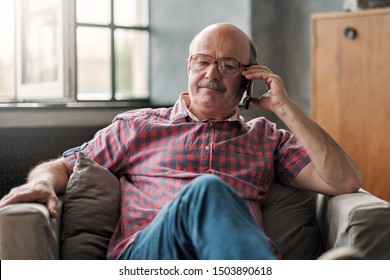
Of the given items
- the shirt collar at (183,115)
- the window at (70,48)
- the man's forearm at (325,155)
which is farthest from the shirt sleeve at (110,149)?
the window at (70,48)

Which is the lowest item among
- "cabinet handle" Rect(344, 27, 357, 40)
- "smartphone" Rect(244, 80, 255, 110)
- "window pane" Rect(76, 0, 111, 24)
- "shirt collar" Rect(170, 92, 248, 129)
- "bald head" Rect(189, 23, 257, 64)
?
"shirt collar" Rect(170, 92, 248, 129)

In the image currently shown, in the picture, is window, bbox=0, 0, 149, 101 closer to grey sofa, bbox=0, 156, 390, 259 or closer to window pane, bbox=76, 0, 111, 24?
window pane, bbox=76, 0, 111, 24

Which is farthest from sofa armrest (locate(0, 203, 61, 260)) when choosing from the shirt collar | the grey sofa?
the shirt collar

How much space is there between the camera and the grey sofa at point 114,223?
1487mm

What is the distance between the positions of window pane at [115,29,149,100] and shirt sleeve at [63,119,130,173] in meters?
1.81

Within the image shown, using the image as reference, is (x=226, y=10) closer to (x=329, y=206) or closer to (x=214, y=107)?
(x=214, y=107)

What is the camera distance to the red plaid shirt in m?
1.82

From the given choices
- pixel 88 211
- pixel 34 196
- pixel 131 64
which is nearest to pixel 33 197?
pixel 34 196

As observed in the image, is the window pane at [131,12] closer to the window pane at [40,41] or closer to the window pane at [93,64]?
the window pane at [93,64]

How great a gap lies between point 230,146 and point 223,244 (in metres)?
0.64

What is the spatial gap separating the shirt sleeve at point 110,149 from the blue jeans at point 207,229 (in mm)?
444

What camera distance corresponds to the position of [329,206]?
180cm

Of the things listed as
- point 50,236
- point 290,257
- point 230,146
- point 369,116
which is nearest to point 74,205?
point 50,236

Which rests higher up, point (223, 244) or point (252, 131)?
point (252, 131)
